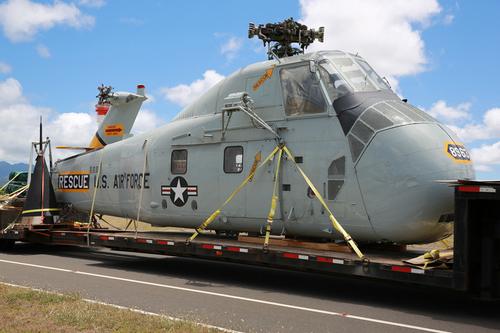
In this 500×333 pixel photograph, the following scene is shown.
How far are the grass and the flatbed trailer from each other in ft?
9.13

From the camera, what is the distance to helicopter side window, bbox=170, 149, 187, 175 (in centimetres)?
1118

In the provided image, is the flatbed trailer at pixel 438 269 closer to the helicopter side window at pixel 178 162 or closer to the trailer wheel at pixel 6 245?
the helicopter side window at pixel 178 162

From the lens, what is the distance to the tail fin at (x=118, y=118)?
1469cm

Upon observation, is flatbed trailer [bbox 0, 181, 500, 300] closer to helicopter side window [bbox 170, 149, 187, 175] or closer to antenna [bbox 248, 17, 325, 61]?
helicopter side window [bbox 170, 149, 187, 175]

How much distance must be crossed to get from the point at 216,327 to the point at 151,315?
987 millimetres

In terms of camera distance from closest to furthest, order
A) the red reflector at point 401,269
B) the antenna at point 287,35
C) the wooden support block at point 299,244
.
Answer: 1. the red reflector at point 401,269
2. the wooden support block at point 299,244
3. the antenna at point 287,35

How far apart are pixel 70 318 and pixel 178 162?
17.8ft

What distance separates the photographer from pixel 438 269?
709 cm

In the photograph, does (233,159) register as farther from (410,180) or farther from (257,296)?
(410,180)

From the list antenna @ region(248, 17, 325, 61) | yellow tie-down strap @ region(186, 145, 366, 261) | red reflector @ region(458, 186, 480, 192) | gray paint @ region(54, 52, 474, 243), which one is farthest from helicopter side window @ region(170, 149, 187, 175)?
antenna @ region(248, 17, 325, 61)

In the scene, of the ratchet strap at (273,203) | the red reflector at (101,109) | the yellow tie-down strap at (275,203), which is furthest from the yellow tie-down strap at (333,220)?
the red reflector at (101,109)

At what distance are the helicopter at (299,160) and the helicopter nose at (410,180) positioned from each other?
0.05ft

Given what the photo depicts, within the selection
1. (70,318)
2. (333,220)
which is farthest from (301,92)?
(70,318)

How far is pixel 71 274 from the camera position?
10492mm
